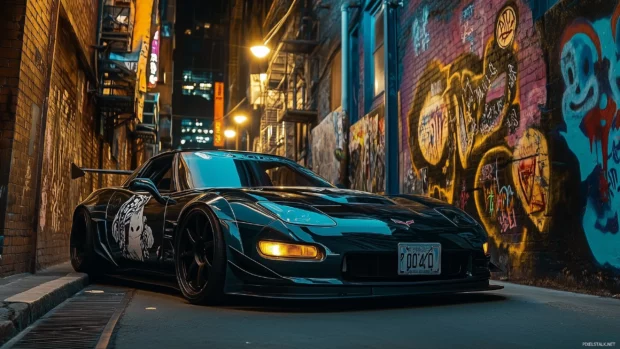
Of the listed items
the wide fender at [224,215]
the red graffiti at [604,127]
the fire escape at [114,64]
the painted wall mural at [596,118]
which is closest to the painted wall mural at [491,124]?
the painted wall mural at [596,118]

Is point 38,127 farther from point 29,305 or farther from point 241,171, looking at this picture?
point 29,305

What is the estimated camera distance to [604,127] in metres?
5.87

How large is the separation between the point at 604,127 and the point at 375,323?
11.0 ft

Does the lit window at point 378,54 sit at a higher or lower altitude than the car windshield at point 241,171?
higher

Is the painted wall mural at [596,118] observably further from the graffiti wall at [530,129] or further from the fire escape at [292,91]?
the fire escape at [292,91]

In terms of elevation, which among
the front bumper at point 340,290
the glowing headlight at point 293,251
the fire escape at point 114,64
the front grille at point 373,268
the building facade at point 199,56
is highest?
the building facade at point 199,56

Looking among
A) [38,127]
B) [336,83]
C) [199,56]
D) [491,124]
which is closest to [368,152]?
[336,83]

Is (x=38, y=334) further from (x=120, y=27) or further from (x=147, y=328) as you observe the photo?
(x=120, y=27)

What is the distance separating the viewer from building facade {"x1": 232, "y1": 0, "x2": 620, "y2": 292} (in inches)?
236

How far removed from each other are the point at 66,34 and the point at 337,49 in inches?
378

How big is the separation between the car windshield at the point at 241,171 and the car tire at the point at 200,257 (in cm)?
52

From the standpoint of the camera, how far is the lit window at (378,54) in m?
14.6

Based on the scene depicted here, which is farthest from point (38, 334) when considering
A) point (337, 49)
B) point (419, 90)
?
point (337, 49)


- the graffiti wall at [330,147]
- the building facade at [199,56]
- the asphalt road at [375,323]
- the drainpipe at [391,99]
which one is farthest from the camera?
the building facade at [199,56]
